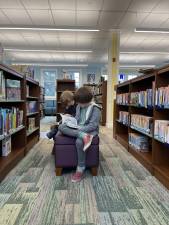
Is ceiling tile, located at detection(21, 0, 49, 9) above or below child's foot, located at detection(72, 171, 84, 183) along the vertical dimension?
above

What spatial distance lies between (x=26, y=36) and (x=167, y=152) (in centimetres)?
685

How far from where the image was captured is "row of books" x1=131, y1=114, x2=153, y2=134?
3.34 metres

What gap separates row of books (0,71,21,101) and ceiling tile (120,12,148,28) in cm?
382

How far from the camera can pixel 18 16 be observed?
20.7 feet

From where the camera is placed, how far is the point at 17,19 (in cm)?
654

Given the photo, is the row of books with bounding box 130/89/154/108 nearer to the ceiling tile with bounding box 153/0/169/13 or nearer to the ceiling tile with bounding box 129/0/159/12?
the ceiling tile with bounding box 129/0/159/12

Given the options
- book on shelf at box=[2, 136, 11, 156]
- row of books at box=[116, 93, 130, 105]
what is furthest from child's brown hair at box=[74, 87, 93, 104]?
row of books at box=[116, 93, 130, 105]

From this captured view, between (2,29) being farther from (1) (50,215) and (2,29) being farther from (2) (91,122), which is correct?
(1) (50,215)

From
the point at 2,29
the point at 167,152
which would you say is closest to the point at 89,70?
the point at 2,29

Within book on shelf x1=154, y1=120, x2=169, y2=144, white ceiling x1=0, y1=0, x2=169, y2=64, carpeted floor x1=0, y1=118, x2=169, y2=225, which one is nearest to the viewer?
carpeted floor x1=0, y1=118, x2=169, y2=225

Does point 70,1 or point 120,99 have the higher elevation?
point 70,1

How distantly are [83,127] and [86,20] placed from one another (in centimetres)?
457

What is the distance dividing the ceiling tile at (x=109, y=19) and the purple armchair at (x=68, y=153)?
4258 millimetres

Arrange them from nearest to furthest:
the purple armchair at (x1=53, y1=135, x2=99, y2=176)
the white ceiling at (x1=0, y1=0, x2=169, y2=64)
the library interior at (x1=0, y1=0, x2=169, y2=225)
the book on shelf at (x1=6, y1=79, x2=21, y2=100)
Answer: the library interior at (x1=0, y1=0, x2=169, y2=225) < the purple armchair at (x1=53, y1=135, x2=99, y2=176) < the book on shelf at (x1=6, y1=79, x2=21, y2=100) < the white ceiling at (x1=0, y1=0, x2=169, y2=64)
